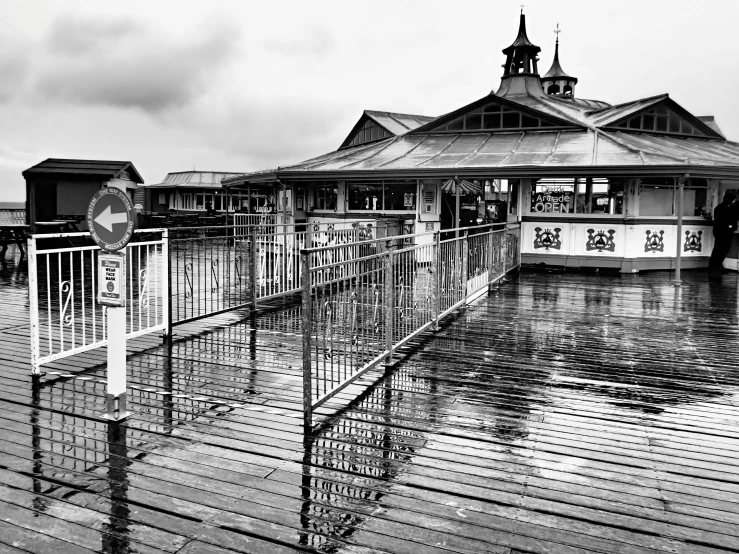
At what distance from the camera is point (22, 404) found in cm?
516

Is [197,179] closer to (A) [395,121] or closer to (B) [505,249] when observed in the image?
(A) [395,121]

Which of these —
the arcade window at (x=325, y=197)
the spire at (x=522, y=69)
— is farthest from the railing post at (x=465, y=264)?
the spire at (x=522, y=69)

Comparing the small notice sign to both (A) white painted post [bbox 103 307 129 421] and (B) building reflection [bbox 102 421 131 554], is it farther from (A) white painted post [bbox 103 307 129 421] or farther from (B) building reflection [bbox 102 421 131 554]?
(B) building reflection [bbox 102 421 131 554]

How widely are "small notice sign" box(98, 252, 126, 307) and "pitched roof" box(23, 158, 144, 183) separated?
2073 centimetres

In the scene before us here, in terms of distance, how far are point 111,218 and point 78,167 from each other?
71.4ft

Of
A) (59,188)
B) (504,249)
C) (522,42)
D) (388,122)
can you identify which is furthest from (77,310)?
(522,42)

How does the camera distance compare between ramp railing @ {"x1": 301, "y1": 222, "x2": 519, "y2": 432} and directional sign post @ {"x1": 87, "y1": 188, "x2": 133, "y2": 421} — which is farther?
ramp railing @ {"x1": 301, "y1": 222, "x2": 519, "y2": 432}

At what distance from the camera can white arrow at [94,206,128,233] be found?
4.75 metres

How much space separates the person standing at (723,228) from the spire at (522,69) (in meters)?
13.9

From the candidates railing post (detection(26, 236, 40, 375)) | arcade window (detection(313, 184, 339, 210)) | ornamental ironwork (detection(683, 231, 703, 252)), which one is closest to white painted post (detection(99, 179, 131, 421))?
railing post (detection(26, 236, 40, 375))

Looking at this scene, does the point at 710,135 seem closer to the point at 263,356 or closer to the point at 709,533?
the point at 263,356

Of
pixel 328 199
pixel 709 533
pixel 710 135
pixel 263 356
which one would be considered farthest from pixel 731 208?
pixel 709 533

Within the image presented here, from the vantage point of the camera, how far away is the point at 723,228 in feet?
54.6

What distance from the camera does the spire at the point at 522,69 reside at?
29156mm
